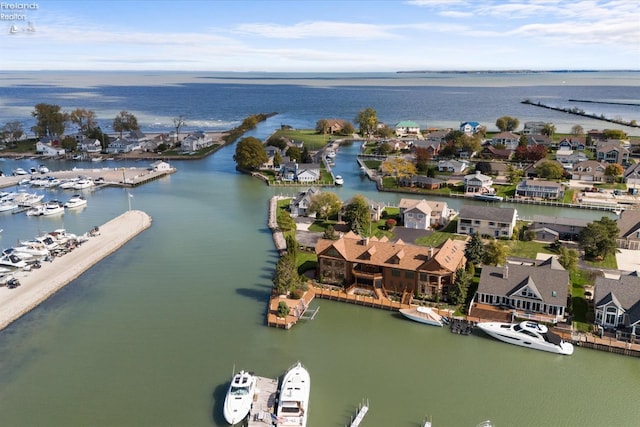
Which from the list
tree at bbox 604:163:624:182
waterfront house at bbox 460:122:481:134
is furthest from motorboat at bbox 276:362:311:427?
waterfront house at bbox 460:122:481:134

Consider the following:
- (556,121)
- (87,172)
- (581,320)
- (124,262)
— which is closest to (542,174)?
(581,320)

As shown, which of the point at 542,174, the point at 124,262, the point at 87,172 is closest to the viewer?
the point at 124,262

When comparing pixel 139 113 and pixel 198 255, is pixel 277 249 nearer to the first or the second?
pixel 198 255

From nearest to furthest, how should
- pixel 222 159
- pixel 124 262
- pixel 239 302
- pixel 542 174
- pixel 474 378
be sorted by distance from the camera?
pixel 474 378, pixel 239 302, pixel 124 262, pixel 542 174, pixel 222 159

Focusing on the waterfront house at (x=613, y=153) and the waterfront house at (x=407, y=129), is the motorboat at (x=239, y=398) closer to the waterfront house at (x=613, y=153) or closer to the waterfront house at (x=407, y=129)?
the waterfront house at (x=613, y=153)

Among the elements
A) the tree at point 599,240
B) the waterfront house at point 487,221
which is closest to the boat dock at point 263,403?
the waterfront house at point 487,221
